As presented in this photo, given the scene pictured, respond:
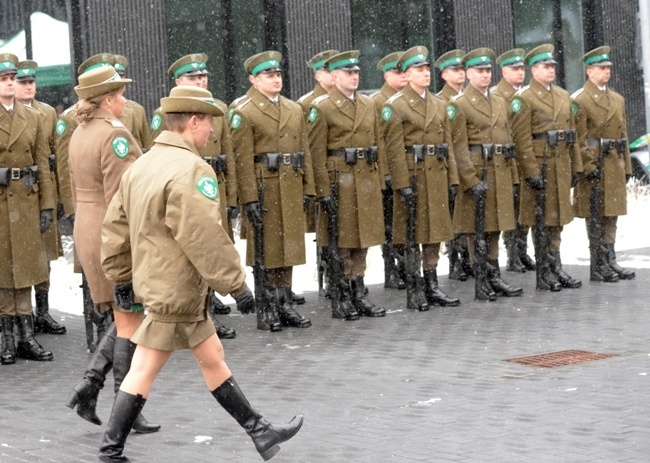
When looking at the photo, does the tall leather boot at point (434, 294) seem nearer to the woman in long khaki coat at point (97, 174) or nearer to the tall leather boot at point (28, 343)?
the tall leather boot at point (28, 343)

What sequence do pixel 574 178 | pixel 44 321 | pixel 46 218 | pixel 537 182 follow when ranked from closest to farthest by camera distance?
pixel 46 218
pixel 44 321
pixel 537 182
pixel 574 178

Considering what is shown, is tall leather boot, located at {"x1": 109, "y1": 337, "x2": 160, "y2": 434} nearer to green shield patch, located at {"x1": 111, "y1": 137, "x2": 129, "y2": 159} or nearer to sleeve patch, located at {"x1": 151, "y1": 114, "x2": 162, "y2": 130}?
green shield patch, located at {"x1": 111, "y1": 137, "x2": 129, "y2": 159}

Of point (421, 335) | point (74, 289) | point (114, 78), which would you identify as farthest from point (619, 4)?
point (114, 78)

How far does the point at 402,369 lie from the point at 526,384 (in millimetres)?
1071

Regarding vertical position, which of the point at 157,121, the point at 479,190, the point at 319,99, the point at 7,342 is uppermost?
the point at 319,99

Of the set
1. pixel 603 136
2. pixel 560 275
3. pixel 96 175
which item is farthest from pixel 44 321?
pixel 603 136

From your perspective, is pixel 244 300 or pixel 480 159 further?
pixel 480 159

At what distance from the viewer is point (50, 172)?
11.5m

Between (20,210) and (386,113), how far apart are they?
3.48m

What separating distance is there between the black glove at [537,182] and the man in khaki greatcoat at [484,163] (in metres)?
0.18

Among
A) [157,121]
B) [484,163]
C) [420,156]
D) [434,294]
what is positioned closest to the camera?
[157,121]

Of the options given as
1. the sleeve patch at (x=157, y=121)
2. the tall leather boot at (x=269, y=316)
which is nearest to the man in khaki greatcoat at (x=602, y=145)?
the tall leather boot at (x=269, y=316)

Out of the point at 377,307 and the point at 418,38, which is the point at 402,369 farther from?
the point at 418,38

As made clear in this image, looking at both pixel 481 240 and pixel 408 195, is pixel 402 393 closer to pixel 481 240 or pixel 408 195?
pixel 408 195
